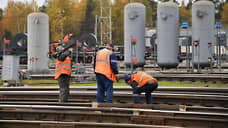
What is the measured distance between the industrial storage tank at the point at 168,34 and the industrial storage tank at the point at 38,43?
8.23 metres

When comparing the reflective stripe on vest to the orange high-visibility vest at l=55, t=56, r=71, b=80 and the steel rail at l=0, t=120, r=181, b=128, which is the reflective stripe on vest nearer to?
the orange high-visibility vest at l=55, t=56, r=71, b=80

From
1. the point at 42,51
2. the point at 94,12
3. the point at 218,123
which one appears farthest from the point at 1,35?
the point at 218,123

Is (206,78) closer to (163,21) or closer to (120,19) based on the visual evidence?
(163,21)

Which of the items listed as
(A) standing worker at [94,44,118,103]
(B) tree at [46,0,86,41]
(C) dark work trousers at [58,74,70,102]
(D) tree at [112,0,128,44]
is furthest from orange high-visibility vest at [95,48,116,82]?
(D) tree at [112,0,128,44]

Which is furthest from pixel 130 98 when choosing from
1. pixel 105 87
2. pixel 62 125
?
pixel 62 125

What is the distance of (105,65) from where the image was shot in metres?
9.05

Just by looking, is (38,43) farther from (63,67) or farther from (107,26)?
(63,67)

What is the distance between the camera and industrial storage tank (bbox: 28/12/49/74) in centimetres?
2344

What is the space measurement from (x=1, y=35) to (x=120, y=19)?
1900cm

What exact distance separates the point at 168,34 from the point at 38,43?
9.22m

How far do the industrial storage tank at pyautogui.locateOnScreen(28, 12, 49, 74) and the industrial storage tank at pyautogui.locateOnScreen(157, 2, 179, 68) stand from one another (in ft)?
27.0

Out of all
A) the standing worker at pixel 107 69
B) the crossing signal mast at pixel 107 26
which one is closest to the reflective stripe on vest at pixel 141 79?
the standing worker at pixel 107 69

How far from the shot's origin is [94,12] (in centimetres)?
5359

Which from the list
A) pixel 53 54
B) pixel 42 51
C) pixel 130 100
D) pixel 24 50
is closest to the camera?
pixel 53 54
